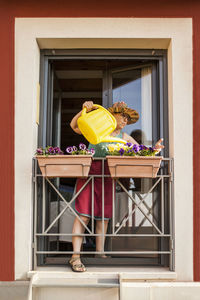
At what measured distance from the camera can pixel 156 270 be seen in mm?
3895

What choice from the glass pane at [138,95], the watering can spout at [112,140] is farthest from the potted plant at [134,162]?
the glass pane at [138,95]

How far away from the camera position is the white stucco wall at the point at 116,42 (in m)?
3.85

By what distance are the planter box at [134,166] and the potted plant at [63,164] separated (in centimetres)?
22

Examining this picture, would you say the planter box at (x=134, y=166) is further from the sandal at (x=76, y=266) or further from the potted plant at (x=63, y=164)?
the sandal at (x=76, y=266)

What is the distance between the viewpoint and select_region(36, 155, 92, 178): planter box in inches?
145

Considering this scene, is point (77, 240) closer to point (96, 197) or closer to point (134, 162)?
point (96, 197)

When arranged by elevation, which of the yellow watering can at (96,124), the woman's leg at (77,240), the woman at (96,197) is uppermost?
the yellow watering can at (96,124)

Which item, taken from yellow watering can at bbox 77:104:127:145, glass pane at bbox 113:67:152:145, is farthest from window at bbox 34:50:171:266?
yellow watering can at bbox 77:104:127:145

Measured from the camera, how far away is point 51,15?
399 centimetres

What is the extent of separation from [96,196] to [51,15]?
183 centimetres

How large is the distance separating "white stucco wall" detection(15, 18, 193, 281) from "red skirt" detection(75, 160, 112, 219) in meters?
0.49

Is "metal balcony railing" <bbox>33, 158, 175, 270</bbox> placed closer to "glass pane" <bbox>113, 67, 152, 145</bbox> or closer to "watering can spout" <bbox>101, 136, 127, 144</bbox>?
"watering can spout" <bbox>101, 136, 127, 144</bbox>

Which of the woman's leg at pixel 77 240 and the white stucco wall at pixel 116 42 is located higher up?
the white stucco wall at pixel 116 42

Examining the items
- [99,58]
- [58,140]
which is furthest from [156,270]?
[99,58]
